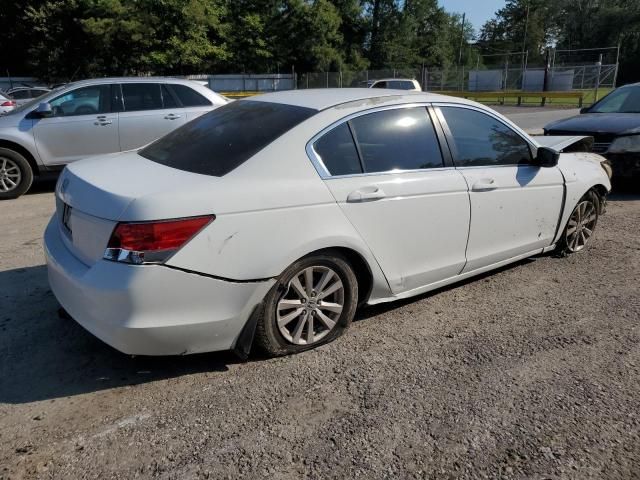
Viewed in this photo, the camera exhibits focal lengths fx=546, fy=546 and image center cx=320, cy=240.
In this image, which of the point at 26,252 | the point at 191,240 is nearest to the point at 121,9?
the point at 26,252

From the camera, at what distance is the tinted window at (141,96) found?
Answer: 826cm

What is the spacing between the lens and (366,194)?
11.1ft

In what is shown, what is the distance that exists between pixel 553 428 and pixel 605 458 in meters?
0.27

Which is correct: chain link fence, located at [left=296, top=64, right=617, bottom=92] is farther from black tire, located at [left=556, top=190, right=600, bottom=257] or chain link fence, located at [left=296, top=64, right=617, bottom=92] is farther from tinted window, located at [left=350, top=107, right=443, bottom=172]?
tinted window, located at [left=350, top=107, right=443, bottom=172]

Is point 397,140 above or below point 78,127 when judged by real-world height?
above

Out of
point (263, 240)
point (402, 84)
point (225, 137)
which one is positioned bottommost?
point (263, 240)

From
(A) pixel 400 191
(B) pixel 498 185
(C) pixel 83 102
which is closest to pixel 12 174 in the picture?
(C) pixel 83 102

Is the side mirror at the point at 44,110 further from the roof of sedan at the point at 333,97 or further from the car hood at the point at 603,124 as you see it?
the car hood at the point at 603,124

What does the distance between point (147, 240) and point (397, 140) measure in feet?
5.96

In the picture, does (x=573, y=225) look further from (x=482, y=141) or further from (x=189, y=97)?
(x=189, y=97)

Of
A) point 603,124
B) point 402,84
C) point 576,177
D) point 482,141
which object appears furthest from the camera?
point 402,84

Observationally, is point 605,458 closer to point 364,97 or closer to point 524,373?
point 524,373

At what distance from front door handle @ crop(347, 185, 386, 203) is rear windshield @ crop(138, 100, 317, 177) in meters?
0.56

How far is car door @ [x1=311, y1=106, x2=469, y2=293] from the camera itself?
337cm
